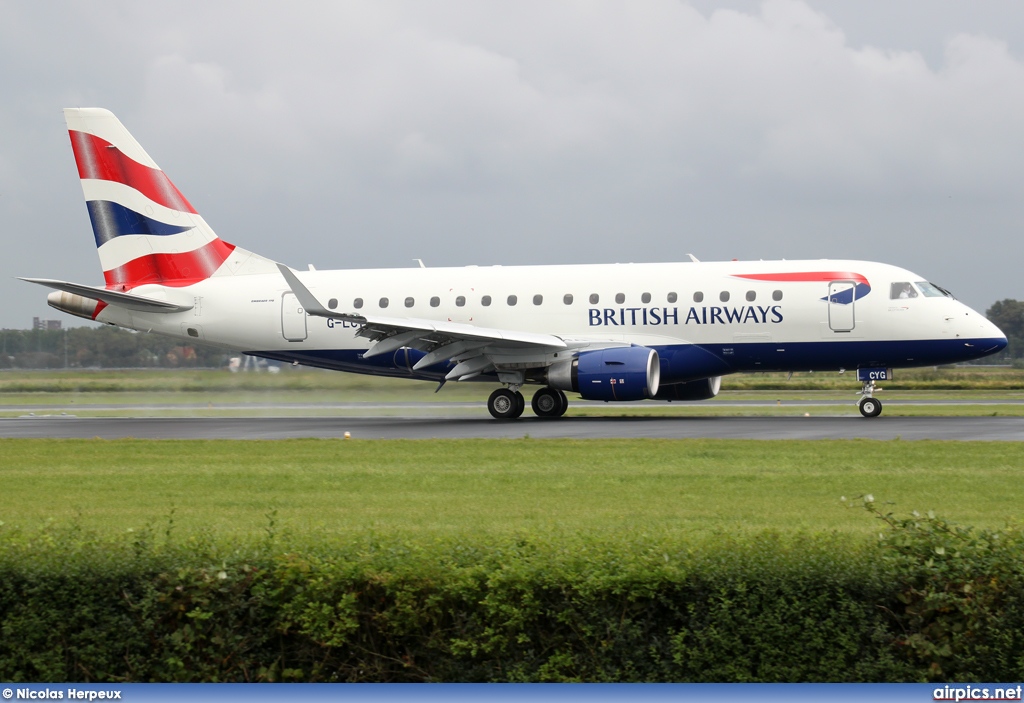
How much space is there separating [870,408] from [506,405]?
9.86m

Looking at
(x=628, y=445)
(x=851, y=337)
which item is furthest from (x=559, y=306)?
(x=628, y=445)

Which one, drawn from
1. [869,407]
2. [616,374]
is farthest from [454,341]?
[869,407]

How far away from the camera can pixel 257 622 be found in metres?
6.66

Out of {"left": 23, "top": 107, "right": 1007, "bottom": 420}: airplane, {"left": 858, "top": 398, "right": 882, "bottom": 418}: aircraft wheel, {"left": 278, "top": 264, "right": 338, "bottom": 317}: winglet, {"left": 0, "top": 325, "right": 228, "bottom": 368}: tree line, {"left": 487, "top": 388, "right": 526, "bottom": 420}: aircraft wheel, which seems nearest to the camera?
{"left": 278, "top": 264, "right": 338, "bottom": 317}: winglet

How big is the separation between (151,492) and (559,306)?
17569 millimetres

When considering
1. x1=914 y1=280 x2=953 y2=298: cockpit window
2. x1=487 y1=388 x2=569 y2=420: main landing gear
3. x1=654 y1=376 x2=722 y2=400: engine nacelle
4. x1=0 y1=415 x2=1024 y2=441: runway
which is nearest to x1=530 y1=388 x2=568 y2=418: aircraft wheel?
x1=487 y1=388 x2=569 y2=420: main landing gear

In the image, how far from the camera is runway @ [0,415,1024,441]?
79.0 ft

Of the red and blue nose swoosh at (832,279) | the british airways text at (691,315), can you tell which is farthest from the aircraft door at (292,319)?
the red and blue nose swoosh at (832,279)

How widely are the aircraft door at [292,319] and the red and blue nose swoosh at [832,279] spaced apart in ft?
42.1

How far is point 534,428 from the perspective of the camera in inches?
1081

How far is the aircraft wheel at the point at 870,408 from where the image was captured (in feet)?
96.5

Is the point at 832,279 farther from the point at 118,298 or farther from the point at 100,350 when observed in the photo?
the point at 100,350

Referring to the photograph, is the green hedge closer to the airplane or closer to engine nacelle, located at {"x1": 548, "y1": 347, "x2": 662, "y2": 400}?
the airplane

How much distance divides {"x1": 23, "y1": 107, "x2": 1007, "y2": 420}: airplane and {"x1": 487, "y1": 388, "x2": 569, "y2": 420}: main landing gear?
3 centimetres
